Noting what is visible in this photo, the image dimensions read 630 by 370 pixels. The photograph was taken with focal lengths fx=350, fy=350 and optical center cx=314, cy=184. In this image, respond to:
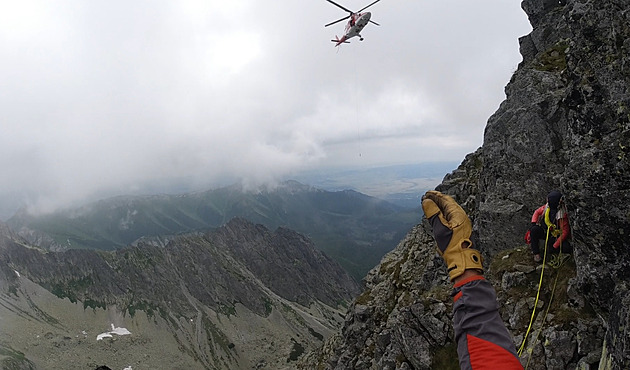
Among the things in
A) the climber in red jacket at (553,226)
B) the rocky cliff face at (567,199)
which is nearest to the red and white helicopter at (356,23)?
the rocky cliff face at (567,199)

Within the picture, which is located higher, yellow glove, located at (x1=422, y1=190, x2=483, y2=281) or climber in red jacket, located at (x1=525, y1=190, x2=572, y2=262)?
yellow glove, located at (x1=422, y1=190, x2=483, y2=281)

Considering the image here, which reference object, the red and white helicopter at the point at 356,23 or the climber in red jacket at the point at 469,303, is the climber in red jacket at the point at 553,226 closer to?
the climber in red jacket at the point at 469,303

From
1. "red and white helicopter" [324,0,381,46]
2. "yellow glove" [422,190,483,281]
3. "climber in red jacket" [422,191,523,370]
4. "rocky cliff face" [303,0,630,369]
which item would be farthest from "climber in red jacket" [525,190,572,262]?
"red and white helicopter" [324,0,381,46]

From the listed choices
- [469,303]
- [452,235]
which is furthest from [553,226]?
[469,303]

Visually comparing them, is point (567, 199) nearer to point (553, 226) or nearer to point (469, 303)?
point (553, 226)

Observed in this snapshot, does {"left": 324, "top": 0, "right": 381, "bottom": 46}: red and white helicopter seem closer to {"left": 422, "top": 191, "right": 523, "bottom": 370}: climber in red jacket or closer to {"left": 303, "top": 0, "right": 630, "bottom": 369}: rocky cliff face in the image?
{"left": 303, "top": 0, "right": 630, "bottom": 369}: rocky cliff face

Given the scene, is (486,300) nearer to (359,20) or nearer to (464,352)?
(464,352)

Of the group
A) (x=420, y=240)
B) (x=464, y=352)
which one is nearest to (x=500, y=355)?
(x=464, y=352)
